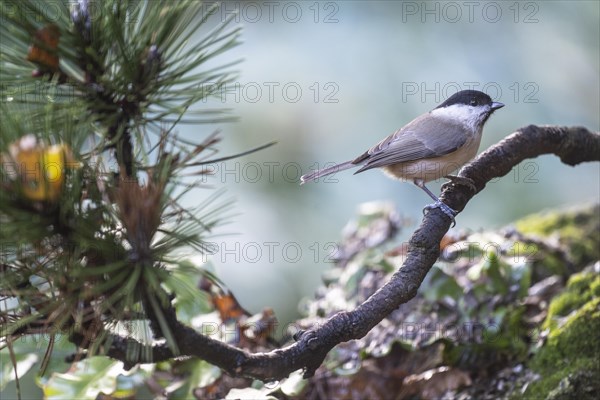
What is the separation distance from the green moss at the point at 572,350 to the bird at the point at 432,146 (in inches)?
26.7

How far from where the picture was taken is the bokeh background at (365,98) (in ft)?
15.8

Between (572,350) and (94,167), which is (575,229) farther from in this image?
(94,167)

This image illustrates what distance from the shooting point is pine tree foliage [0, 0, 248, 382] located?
1.29 meters

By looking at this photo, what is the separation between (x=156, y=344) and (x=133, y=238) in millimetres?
453

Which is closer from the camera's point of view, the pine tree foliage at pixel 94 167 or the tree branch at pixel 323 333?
the pine tree foliage at pixel 94 167

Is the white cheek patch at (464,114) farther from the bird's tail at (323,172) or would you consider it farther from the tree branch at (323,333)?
the tree branch at (323,333)

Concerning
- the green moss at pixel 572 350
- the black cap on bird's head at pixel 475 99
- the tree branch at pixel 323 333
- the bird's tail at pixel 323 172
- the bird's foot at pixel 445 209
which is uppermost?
the black cap on bird's head at pixel 475 99

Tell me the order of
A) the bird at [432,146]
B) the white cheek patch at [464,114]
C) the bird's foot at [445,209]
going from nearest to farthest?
the bird's foot at [445,209]
the bird at [432,146]
the white cheek patch at [464,114]

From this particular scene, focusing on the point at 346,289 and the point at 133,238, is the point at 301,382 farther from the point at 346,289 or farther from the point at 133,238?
the point at 133,238

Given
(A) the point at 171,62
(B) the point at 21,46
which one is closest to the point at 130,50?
(A) the point at 171,62

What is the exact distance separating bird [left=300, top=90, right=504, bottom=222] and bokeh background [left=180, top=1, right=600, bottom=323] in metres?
1.76

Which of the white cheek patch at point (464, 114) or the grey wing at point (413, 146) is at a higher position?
the white cheek patch at point (464, 114)

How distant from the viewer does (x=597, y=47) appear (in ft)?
17.4

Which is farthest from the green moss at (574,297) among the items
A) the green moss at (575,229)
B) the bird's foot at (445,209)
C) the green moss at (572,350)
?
the bird's foot at (445,209)
